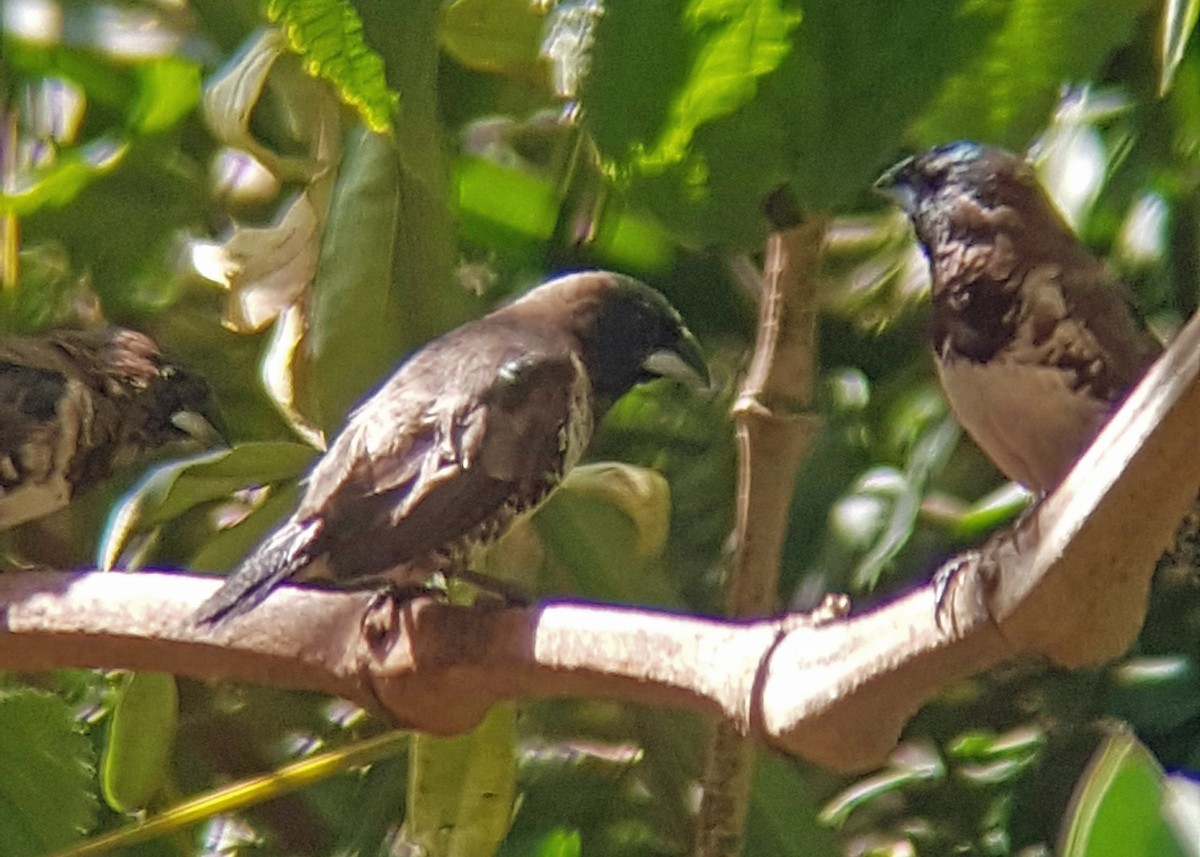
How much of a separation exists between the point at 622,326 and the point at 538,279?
4.9 inches

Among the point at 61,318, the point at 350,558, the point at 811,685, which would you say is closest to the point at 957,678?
the point at 811,685

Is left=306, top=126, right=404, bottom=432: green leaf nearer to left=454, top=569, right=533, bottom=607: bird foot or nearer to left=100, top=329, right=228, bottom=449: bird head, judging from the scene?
left=454, top=569, right=533, bottom=607: bird foot

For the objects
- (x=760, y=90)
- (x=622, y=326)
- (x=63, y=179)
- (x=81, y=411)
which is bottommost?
(x=81, y=411)

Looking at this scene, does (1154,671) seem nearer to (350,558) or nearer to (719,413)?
(719,413)

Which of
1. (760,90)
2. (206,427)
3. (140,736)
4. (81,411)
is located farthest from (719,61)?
(81,411)

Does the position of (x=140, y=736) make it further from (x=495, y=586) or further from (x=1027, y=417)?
(x=1027, y=417)

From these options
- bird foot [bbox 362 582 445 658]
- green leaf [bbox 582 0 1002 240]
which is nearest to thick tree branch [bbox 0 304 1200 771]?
bird foot [bbox 362 582 445 658]

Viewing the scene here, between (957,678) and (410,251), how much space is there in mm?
618

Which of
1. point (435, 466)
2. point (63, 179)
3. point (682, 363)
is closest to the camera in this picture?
point (435, 466)

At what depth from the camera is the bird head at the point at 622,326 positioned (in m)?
1.44

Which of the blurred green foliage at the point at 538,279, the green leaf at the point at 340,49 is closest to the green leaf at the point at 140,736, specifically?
the blurred green foliage at the point at 538,279

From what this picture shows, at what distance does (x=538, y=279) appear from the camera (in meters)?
1.54

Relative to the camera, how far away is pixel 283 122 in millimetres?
1546

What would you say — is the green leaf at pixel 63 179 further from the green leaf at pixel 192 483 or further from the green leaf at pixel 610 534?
the green leaf at pixel 610 534
